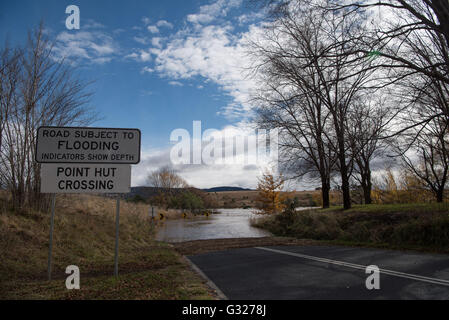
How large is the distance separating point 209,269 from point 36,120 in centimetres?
863

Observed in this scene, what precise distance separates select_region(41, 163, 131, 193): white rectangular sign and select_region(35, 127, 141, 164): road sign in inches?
5.7

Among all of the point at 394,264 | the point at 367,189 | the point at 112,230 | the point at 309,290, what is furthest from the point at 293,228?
the point at 309,290

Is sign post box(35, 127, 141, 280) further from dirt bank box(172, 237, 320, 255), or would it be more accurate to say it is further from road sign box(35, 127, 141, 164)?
dirt bank box(172, 237, 320, 255)

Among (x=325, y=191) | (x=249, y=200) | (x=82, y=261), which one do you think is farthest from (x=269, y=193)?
(x=249, y=200)

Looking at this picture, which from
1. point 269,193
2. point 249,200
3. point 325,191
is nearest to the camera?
point 325,191

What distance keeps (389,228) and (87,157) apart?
11435 millimetres

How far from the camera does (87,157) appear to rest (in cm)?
695

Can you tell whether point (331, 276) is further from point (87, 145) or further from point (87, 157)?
point (87, 145)

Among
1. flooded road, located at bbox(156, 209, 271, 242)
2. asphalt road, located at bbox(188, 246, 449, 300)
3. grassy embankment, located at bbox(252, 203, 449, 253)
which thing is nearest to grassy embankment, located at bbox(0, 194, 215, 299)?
asphalt road, located at bbox(188, 246, 449, 300)

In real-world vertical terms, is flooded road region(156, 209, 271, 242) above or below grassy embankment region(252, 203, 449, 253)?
below

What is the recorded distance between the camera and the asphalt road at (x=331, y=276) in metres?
4.98

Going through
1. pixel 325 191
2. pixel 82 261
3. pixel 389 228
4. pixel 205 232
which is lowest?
pixel 205 232

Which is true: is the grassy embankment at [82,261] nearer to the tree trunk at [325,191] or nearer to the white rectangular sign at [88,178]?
the white rectangular sign at [88,178]

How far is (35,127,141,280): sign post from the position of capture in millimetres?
6859
